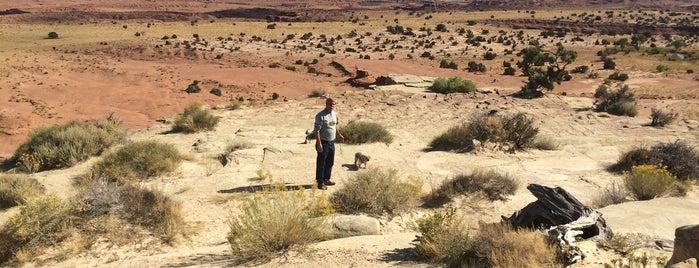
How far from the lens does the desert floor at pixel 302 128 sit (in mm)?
6016

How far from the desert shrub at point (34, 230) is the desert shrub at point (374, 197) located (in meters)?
3.90

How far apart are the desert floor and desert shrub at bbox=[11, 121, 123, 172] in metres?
0.36

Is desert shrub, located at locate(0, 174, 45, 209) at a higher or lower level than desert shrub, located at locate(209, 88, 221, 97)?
higher

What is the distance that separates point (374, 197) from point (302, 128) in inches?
289

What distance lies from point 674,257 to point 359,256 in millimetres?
2949

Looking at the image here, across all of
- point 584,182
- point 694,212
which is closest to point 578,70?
point 584,182

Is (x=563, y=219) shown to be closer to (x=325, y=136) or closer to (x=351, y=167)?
(x=325, y=136)

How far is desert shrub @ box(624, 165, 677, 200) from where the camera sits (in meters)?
7.52

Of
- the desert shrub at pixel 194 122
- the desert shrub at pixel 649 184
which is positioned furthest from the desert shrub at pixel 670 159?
the desert shrub at pixel 194 122

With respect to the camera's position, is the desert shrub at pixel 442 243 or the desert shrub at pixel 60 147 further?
the desert shrub at pixel 60 147

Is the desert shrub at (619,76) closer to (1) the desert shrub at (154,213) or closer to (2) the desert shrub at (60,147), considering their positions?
(2) the desert shrub at (60,147)

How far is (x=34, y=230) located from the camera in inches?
240

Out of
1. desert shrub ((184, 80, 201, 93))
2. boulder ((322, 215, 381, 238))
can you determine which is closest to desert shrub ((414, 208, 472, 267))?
boulder ((322, 215, 381, 238))

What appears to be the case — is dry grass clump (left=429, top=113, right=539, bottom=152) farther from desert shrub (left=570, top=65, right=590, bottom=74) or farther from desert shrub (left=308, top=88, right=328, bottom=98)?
desert shrub (left=570, top=65, right=590, bottom=74)
